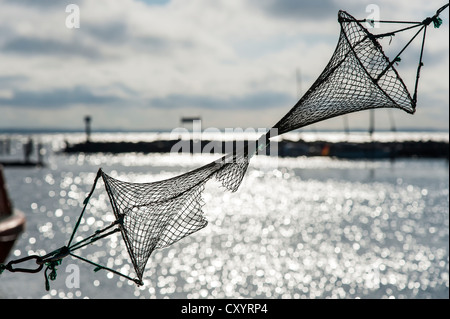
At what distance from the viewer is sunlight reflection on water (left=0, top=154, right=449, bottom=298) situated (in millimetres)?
31906

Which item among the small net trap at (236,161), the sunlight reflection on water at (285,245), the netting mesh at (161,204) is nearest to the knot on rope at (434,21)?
the small net trap at (236,161)

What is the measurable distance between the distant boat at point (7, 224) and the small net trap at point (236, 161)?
20.7m

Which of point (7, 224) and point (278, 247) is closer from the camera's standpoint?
point (7, 224)

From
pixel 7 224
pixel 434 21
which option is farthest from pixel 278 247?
pixel 434 21

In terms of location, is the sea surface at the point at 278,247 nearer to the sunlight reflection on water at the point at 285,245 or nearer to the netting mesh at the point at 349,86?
the sunlight reflection on water at the point at 285,245

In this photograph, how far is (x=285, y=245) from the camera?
45.6 metres

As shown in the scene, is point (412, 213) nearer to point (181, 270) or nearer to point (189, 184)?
point (181, 270)

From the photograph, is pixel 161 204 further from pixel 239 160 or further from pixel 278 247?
pixel 278 247

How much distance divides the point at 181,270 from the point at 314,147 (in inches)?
5024

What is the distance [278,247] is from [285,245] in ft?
3.36

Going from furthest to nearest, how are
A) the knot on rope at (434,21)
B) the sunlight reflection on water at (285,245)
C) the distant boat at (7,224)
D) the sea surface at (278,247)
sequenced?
1. the sunlight reflection on water at (285,245)
2. the sea surface at (278,247)
3. the distant boat at (7,224)
4. the knot on rope at (434,21)

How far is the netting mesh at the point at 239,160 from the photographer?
4477mm

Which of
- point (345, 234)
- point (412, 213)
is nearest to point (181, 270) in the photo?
point (345, 234)
